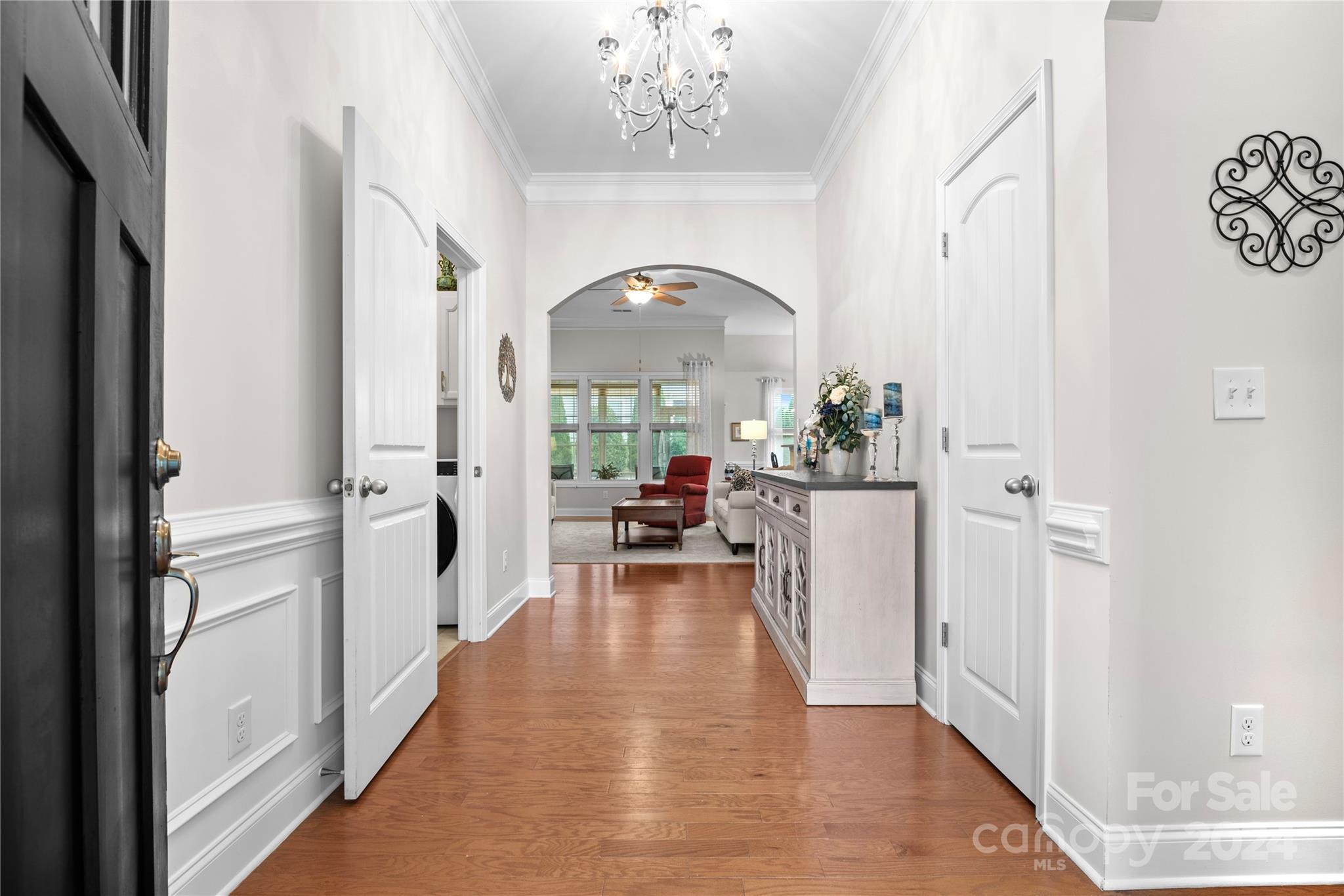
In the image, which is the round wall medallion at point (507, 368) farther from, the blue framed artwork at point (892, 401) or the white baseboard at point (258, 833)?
the white baseboard at point (258, 833)

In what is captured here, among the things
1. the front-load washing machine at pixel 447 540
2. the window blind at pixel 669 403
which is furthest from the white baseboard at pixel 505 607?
the window blind at pixel 669 403

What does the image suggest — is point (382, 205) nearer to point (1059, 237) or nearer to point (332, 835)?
point (332, 835)

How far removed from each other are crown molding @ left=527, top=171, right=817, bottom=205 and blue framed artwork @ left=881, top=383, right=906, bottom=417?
2486mm

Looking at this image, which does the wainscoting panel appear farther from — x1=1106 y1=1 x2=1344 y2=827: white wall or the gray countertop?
x1=1106 y1=1 x2=1344 y2=827: white wall

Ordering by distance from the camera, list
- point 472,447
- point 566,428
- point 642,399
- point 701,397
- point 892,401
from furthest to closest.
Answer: point 566,428, point 642,399, point 701,397, point 472,447, point 892,401

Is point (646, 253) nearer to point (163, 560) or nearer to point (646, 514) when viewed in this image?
point (646, 514)

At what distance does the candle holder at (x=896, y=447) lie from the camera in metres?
3.26

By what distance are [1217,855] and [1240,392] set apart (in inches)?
43.6

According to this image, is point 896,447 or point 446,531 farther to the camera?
point 446,531

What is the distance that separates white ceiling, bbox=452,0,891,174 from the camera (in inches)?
126

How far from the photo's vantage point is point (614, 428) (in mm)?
11242

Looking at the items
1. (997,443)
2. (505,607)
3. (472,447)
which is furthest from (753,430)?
(997,443)

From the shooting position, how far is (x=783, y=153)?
4.76 meters

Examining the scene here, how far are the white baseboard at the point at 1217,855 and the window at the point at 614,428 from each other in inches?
379
